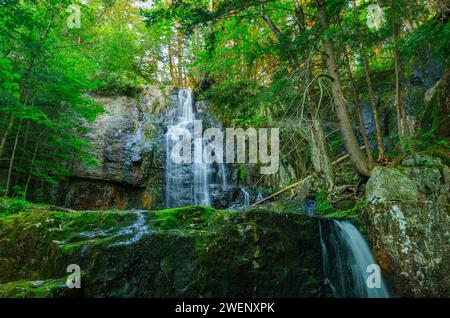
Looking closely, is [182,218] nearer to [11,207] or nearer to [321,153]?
[11,207]

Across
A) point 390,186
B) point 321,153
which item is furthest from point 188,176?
point 390,186

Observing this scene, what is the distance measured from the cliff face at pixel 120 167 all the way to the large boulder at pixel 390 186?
826 centimetres

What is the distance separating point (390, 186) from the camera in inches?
213

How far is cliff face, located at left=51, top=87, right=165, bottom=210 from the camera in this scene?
1120cm

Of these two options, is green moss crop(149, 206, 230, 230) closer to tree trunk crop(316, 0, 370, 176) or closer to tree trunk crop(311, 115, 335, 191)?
tree trunk crop(316, 0, 370, 176)

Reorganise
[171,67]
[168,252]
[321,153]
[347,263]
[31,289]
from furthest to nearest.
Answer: [171,67]
[321,153]
[347,263]
[168,252]
[31,289]

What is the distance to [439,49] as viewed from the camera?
5797 mm

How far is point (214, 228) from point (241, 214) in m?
0.48

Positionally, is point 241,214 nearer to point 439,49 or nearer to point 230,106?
point 439,49

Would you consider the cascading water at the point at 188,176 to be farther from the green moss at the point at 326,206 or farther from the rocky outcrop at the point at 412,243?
the rocky outcrop at the point at 412,243

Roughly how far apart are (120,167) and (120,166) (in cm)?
4

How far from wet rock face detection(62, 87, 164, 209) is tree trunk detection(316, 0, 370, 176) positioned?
25.5 feet

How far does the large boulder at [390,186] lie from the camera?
5.26m

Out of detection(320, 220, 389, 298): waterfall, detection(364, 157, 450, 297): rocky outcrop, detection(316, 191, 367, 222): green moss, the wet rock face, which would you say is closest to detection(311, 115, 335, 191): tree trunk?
detection(316, 191, 367, 222): green moss
